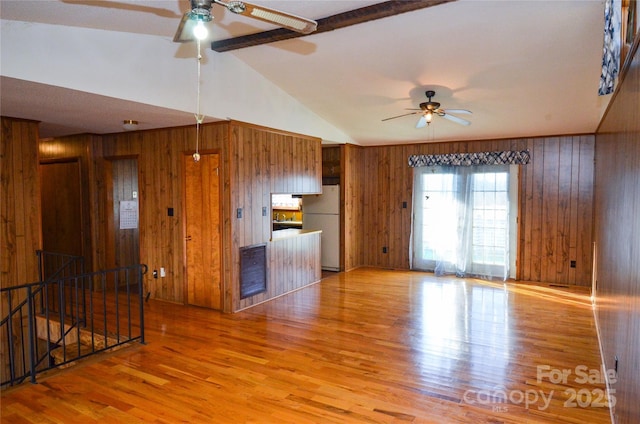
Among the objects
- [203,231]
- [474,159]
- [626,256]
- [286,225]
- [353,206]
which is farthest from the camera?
[286,225]

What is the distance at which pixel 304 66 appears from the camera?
4.91m

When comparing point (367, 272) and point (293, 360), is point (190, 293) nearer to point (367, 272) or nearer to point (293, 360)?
point (293, 360)

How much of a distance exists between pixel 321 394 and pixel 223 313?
93.4 inches

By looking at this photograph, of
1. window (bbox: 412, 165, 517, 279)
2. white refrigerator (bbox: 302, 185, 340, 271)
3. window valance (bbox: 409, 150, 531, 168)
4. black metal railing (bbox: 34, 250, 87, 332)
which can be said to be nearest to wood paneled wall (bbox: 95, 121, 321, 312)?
black metal railing (bbox: 34, 250, 87, 332)

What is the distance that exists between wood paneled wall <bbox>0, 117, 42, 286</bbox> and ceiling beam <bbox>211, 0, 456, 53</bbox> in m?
2.69

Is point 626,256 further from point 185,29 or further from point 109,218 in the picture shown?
point 109,218

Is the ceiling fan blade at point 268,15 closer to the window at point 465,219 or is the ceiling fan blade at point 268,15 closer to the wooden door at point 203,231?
the wooden door at point 203,231

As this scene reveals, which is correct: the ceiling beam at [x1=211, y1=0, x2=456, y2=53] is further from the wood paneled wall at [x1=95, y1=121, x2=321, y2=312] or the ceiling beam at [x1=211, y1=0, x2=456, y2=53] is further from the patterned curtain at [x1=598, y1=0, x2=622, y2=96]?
the patterned curtain at [x1=598, y1=0, x2=622, y2=96]

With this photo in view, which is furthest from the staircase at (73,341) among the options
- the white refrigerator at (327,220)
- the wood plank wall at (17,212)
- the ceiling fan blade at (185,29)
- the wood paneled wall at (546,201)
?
the wood paneled wall at (546,201)

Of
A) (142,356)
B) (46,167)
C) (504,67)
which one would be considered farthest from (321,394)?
(46,167)

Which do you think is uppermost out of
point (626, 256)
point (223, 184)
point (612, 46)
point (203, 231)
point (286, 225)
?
point (612, 46)

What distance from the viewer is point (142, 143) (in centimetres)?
582

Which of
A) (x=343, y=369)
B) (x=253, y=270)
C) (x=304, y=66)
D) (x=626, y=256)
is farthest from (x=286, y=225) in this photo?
(x=626, y=256)

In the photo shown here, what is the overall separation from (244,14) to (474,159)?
5798mm
